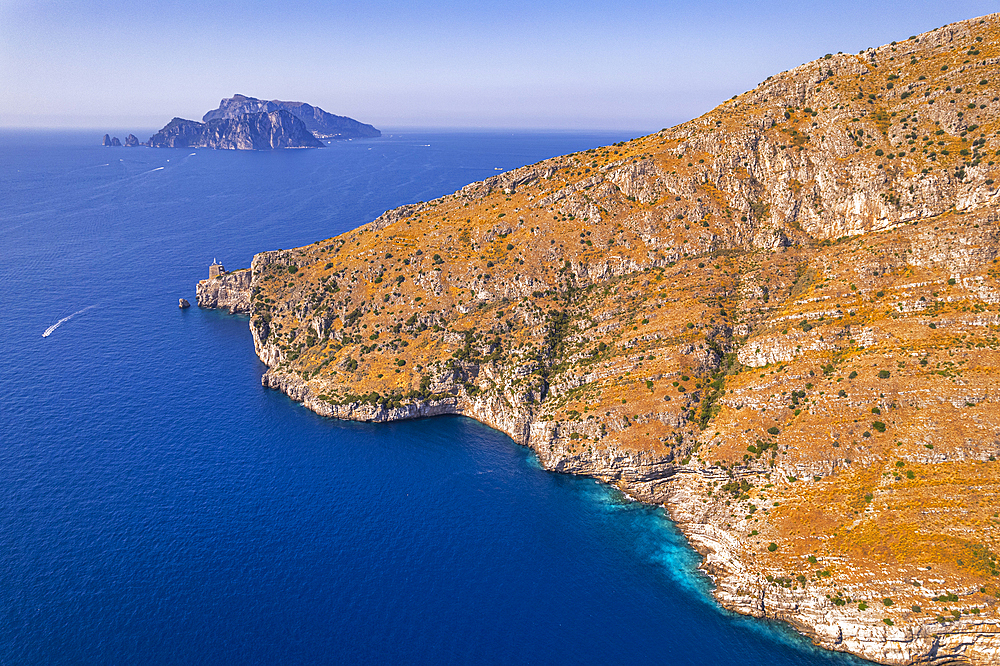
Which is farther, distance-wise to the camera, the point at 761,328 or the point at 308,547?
the point at 761,328

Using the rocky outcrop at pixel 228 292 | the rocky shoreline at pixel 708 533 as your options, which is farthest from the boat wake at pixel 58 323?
the rocky shoreline at pixel 708 533

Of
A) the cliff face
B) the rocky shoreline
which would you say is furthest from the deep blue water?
the cliff face

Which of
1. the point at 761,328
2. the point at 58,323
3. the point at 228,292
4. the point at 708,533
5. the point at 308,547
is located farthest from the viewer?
the point at 228,292

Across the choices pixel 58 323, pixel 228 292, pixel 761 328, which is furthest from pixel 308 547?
pixel 58 323

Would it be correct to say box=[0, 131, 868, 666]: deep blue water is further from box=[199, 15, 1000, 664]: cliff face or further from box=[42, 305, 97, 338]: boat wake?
box=[42, 305, 97, 338]: boat wake

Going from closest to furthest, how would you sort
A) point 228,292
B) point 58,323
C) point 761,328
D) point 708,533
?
point 708,533 < point 761,328 < point 58,323 < point 228,292

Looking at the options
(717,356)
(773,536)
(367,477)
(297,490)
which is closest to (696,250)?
(717,356)

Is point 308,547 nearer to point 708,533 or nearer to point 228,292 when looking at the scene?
point 708,533
